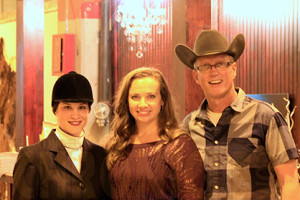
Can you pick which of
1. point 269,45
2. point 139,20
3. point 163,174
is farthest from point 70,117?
point 139,20

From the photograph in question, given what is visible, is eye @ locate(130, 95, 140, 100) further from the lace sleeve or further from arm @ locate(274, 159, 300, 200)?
arm @ locate(274, 159, 300, 200)

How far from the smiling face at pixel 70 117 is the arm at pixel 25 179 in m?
0.23

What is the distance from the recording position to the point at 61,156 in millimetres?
2002

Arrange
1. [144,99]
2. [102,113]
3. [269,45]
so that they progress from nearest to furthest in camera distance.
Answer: [144,99] → [269,45] → [102,113]

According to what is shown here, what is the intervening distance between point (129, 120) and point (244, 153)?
2.09 ft

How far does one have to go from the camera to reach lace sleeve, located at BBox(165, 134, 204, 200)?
2.00 m

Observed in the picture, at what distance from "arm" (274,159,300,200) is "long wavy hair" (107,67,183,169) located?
52cm

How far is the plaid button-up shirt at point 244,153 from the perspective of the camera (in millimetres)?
2039

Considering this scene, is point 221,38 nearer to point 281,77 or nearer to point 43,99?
point 281,77

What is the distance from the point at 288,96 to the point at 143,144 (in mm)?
1855

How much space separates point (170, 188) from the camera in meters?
2.05

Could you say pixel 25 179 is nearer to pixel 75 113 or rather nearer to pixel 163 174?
pixel 75 113

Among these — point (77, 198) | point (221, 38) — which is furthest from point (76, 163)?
point (221, 38)

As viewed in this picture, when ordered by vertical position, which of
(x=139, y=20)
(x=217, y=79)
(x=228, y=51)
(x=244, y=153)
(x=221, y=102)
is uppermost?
(x=139, y=20)
